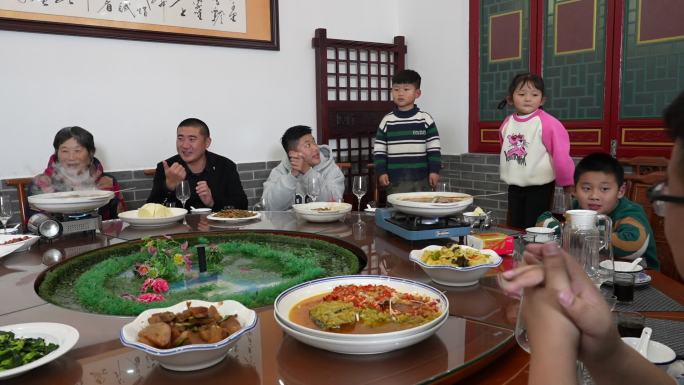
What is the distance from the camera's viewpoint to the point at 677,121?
737 millimetres

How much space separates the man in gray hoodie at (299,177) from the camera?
321 centimetres

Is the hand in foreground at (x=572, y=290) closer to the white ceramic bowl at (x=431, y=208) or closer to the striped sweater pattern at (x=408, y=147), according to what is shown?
the white ceramic bowl at (x=431, y=208)

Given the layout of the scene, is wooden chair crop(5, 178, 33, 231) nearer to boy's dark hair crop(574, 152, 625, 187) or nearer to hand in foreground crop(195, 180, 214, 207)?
hand in foreground crop(195, 180, 214, 207)

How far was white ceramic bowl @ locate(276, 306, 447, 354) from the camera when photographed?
98 centimetres

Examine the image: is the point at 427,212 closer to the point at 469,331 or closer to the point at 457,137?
the point at 469,331

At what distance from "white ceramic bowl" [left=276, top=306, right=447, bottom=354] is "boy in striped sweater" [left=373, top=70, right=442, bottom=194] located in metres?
3.05

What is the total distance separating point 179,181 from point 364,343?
2.32m

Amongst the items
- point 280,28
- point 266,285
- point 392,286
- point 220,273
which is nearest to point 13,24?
point 280,28

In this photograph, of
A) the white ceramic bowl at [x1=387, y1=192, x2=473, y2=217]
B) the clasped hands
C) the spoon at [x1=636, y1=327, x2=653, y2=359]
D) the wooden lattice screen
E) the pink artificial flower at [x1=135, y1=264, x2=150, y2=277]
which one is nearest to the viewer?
the spoon at [x1=636, y1=327, x2=653, y2=359]

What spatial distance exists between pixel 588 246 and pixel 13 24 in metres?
3.47

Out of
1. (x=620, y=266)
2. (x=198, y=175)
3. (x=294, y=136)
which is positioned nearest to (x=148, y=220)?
(x=198, y=175)

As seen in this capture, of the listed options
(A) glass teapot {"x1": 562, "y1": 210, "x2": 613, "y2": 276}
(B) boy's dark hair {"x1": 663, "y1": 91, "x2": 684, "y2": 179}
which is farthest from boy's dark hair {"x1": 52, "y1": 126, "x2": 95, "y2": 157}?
(B) boy's dark hair {"x1": 663, "y1": 91, "x2": 684, "y2": 179}

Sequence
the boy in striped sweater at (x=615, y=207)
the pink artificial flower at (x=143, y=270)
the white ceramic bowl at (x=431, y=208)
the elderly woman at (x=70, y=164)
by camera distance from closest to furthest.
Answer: the pink artificial flower at (x=143, y=270) < the white ceramic bowl at (x=431, y=208) < the boy in striped sweater at (x=615, y=207) < the elderly woman at (x=70, y=164)

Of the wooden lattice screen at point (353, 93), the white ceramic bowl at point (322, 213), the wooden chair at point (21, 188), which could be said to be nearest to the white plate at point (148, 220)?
the white ceramic bowl at point (322, 213)
